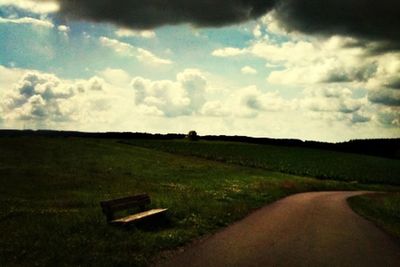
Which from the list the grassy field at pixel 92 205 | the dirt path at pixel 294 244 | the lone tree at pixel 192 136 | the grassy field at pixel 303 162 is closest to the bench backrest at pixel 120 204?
the grassy field at pixel 92 205

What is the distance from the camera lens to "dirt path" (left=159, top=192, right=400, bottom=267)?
43.7ft

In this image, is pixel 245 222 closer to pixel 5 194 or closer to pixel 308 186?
pixel 5 194

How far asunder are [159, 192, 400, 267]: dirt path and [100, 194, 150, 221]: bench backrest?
375 centimetres

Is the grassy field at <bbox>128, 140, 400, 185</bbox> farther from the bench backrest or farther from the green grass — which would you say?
the bench backrest

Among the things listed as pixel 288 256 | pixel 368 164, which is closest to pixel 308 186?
pixel 288 256

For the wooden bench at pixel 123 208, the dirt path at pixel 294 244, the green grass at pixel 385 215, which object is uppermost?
the wooden bench at pixel 123 208

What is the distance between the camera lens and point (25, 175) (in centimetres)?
3531

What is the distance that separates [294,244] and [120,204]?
22.3 ft

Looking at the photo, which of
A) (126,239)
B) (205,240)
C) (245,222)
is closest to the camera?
(126,239)

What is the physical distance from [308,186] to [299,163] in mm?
27414

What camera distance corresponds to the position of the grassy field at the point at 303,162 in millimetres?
66350

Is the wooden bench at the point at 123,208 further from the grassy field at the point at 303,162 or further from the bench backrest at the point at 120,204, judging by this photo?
the grassy field at the point at 303,162

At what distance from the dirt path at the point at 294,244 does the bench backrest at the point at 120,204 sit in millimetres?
3747

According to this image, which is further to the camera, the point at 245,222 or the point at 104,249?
the point at 245,222
